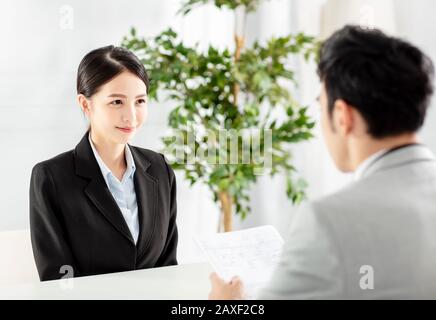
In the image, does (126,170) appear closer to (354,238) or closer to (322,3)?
(354,238)

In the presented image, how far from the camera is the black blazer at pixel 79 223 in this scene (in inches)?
71.6

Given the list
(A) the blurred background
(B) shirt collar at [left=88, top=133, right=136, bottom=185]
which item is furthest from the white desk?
(A) the blurred background

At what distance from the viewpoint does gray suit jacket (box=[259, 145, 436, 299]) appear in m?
1.06

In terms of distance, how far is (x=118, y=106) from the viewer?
1864 millimetres

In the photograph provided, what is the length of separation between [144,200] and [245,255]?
0.50 meters

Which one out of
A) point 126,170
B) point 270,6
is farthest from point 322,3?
point 126,170

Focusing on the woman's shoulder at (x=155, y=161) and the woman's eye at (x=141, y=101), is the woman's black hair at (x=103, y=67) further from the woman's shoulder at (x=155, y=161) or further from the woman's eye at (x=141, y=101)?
the woman's shoulder at (x=155, y=161)

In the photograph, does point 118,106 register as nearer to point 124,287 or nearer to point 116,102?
point 116,102

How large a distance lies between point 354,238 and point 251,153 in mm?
1953

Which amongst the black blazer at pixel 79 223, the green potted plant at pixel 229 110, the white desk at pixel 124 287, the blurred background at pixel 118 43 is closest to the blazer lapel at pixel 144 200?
the black blazer at pixel 79 223

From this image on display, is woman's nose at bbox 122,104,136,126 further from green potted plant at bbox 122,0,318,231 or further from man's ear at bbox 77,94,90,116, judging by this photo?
green potted plant at bbox 122,0,318,231

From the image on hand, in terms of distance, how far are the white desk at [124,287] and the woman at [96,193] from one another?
71mm

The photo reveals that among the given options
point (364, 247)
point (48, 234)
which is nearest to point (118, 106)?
point (48, 234)

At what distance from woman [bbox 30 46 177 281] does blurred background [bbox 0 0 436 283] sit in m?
1.37
